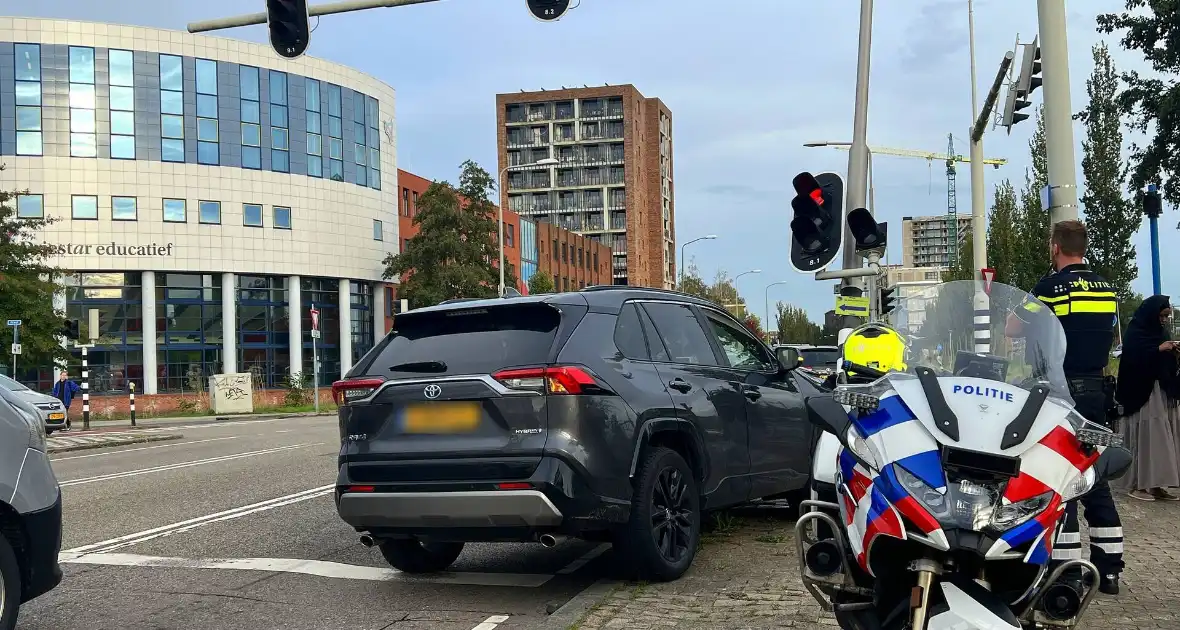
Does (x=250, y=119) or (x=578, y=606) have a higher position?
(x=250, y=119)

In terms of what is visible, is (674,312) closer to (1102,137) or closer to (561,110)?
(1102,137)

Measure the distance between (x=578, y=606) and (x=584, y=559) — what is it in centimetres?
170

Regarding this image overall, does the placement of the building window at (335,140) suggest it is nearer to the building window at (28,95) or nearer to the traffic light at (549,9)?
the building window at (28,95)

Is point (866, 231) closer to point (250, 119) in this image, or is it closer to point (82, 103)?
point (82, 103)

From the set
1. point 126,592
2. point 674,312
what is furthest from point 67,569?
point 674,312

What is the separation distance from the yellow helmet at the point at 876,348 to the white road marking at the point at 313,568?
2711 mm

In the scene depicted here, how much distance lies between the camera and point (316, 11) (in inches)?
480

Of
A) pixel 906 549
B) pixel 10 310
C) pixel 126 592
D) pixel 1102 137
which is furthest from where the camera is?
pixel 1102 137

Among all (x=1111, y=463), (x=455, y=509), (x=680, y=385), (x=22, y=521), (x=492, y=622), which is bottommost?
(x=492, y=622)

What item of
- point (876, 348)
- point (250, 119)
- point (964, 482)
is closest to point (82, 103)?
point (250, 119)

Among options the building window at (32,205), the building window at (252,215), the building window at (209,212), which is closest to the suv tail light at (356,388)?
the building window at (32,205)

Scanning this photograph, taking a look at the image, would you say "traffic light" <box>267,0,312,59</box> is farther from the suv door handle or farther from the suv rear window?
the suv door handle

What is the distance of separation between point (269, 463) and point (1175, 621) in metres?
12.8

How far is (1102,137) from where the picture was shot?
3731 centimetres
